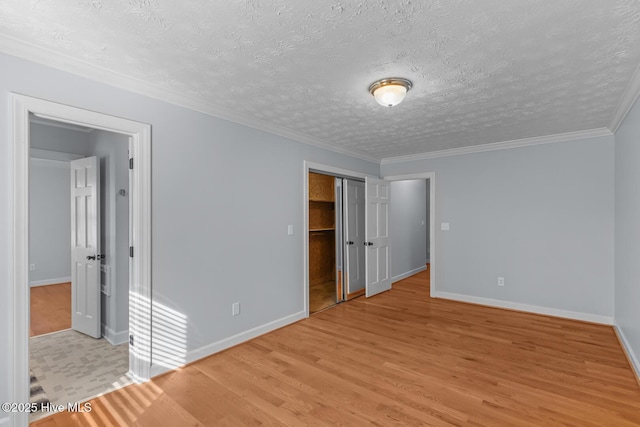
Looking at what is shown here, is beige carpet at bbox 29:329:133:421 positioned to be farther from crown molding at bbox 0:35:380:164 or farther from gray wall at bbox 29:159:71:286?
gray wall at bbox 29:159:71:286

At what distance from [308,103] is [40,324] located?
434 cm

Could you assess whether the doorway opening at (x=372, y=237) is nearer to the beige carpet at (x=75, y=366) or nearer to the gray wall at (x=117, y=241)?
the gray wall at (x=117, y=241)

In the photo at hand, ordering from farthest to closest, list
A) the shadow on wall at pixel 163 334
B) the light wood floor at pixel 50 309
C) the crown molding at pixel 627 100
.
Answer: the light wood floor at pixel 50 309
the shadow on wall at pixel 163 334
the crown molding at pixel 627 100

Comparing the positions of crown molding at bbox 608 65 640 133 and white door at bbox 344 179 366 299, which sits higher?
crown molding at bbox 608 65 640 133

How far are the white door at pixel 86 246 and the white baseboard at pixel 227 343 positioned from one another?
1.37 meters

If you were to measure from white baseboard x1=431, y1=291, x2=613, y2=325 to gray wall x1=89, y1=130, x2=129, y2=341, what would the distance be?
178 inches

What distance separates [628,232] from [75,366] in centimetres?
546

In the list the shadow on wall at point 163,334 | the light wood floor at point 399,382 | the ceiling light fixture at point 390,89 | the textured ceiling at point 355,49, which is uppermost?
the textured ceiling at point 355,49

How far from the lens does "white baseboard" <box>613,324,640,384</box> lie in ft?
8.39

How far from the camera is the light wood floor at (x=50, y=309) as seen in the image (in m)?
3.71

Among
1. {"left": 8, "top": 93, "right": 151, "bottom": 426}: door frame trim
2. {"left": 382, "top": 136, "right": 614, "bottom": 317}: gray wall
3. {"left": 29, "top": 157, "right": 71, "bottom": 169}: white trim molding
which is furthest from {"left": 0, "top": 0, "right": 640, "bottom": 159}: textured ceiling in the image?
{"left": 29, "top": 157, "right": 71, "bottom": 169}: white trim molding

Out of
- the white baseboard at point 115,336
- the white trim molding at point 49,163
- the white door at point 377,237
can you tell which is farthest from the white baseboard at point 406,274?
the white trim molding at point 49,163

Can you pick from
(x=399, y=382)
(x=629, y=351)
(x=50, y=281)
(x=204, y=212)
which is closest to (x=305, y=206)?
(x=204, y=212)

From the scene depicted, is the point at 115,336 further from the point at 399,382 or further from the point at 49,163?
the point at 49,163
